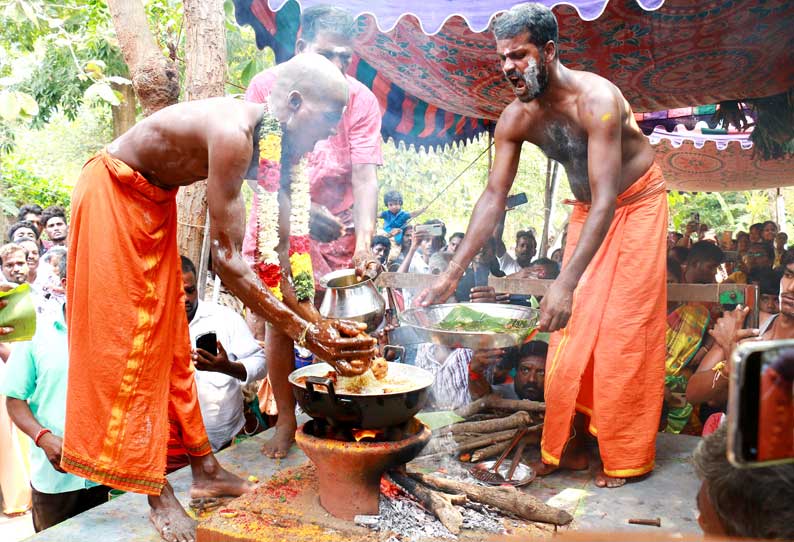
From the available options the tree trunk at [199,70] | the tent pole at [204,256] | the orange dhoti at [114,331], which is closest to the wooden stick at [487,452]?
the orange dhoti at [114,331]

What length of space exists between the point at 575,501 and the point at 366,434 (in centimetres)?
121

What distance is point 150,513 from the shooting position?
3092 millimetres

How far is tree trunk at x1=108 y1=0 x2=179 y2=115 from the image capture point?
14.9 ft

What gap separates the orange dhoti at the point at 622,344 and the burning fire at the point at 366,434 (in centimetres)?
124

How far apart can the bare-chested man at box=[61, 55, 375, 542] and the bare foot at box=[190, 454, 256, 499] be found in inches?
10.1

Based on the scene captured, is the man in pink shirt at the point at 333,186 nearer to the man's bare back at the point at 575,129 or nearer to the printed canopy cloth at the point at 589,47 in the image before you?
the printed canopy cloth at the point at 589,47

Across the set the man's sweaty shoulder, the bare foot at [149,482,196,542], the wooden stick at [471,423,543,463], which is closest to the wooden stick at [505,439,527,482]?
the wooden stick at [471,423,543,463]

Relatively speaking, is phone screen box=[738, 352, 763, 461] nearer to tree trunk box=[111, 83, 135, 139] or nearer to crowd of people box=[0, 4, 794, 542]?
crowd of people box=[0, 4, 794, 542]

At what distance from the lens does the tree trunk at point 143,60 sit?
4.55 metres

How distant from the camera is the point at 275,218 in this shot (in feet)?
11.8

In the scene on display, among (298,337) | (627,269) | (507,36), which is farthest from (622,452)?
(507,36)

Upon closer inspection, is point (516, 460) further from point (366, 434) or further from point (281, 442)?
point (281, 442)

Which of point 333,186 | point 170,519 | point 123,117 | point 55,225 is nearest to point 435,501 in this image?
point 170,519

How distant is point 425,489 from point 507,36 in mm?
2202
